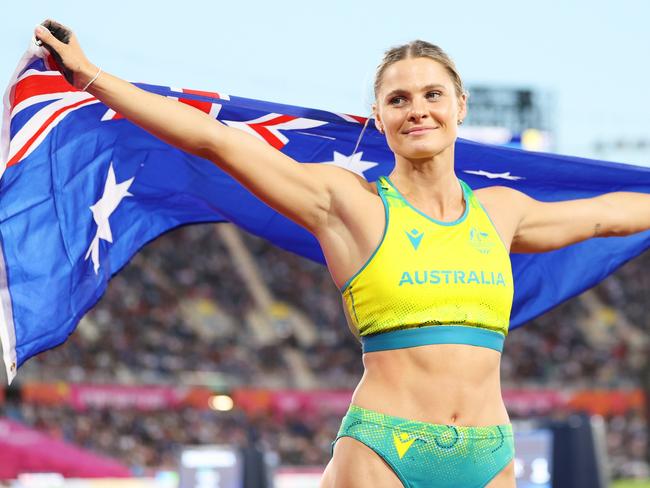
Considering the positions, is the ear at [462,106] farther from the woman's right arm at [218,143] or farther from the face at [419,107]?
the woman's right arm at [218,143]

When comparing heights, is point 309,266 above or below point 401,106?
above

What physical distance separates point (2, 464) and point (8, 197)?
19.5 meters

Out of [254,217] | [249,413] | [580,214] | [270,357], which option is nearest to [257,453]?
[254,217]

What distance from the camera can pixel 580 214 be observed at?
3.71 metres

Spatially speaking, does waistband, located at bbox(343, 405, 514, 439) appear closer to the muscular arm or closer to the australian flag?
the muscular arm

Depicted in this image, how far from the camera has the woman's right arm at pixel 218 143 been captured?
3.10m

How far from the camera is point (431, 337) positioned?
10.2 ft

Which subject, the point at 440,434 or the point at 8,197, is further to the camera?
the point at 8,197

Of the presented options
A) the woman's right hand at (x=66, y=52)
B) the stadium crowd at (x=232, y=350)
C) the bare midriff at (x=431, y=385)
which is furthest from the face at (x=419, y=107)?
the stadium crowd at (x=232, y=350)

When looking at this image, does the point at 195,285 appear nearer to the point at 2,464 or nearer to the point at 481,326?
the point at 2,464

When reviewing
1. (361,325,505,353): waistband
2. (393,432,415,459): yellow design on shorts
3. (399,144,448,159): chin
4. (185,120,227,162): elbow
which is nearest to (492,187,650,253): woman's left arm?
(399,144,448,159): chin

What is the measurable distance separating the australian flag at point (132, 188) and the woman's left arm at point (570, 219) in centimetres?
62

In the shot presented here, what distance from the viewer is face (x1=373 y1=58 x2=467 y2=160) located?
10.6 feet

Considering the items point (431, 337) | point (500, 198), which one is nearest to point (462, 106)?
point (500, 198)
